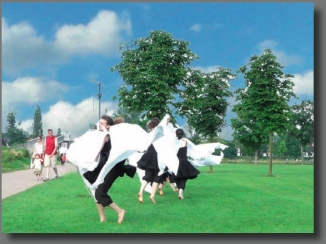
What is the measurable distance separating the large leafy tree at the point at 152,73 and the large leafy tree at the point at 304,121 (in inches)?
652

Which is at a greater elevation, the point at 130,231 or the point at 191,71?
the point at 191,71

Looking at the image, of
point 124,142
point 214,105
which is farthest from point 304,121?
point 124,142

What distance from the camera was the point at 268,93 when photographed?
88.1ft

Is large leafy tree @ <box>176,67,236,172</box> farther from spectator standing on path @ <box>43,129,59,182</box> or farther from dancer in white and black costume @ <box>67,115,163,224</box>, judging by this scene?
dancer in white and black costume @ <box>67,115,163,224</box>

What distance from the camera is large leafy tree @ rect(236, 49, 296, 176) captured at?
26.9m

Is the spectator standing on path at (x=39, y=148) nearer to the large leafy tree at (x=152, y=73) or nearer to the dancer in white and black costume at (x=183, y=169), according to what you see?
the large leafy tree at (x=152, y=73)

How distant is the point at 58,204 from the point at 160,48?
43.4 ft

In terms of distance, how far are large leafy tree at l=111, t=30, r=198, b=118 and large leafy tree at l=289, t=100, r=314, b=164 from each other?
16.6 m

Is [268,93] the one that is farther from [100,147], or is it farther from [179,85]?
[100,147]

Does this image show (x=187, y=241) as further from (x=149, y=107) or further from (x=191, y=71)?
(x=191, y=71)

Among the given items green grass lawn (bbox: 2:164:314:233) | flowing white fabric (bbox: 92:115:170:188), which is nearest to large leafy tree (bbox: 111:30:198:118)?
green grass lawn (bbox: 2:164:314:233)

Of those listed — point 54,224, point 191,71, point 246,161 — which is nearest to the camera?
point 54,224

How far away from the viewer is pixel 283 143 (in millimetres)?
65312

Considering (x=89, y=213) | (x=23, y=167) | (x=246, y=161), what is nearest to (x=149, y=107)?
(x=23, y=167)
